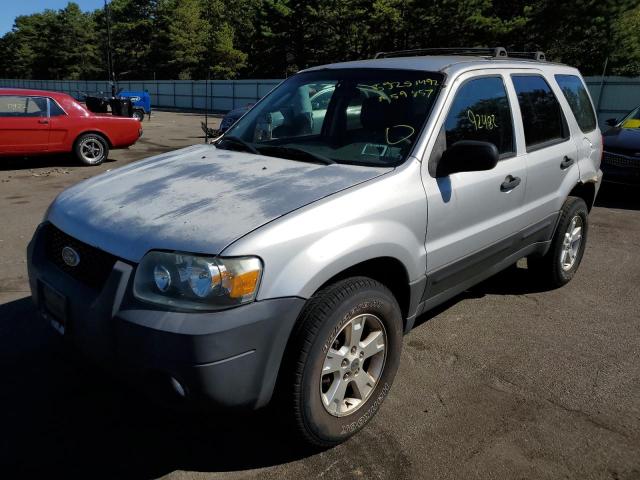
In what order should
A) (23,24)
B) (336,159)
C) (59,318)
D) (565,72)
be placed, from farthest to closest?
(23,24) → (565,72) → (336,159) → (59,318)

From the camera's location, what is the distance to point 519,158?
11.8 feet

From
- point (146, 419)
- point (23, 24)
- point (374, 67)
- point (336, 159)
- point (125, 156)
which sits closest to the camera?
point (146, 419)

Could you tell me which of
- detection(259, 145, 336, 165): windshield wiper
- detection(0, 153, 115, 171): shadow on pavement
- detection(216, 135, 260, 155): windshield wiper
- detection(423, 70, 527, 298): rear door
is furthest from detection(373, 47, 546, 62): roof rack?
detection(0, 153, 115, 171): shadow on pavement

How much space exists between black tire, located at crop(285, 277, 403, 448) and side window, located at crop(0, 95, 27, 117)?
32.6 ft

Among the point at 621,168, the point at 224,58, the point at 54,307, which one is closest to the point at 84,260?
the point at 54,307

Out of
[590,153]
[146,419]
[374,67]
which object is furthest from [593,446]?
[590,153]

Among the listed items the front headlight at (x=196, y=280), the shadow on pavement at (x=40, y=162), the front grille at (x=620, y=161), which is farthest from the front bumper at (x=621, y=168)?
the shadow on pavement at (x=40, y=162)

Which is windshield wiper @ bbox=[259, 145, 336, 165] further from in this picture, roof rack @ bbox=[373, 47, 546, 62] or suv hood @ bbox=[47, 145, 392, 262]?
roof rack @ bbox=[373, 47, 546, 62]

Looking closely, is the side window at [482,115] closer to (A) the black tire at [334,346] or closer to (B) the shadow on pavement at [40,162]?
(A) the black tire at [334,346]

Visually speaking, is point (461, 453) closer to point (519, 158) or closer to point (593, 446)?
point (593, 446)

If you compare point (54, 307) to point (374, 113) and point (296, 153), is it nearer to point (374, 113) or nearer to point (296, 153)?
point (296, 153)

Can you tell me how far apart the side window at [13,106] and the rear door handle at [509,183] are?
32.0 ft

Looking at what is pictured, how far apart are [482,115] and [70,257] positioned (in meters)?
A: 2.44

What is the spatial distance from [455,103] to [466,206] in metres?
0.60
